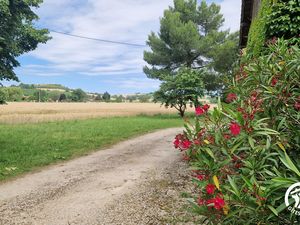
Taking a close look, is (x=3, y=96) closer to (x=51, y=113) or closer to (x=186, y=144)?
(x=186, y=144)

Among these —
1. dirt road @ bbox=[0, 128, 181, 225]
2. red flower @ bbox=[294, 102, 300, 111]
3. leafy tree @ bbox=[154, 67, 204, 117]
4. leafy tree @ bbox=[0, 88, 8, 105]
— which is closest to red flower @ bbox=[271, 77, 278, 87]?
red flower @ bbox=[294, 102, 300, 111]

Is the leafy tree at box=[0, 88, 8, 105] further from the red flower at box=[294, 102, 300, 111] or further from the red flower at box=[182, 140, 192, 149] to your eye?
the red flower at box=[294, 102, 300, 111]

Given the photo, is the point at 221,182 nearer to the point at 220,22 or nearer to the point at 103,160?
the point at 103,160

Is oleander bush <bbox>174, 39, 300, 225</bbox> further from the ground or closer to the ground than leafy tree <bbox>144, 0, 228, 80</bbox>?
closer to the ground

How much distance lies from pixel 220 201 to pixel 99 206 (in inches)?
143

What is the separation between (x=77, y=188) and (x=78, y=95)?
8859 cm

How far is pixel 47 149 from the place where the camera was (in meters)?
11.0

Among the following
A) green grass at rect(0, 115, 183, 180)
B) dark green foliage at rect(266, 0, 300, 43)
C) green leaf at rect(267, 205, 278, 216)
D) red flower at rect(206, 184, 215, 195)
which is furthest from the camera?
green grass at rect(0, 115, 183, 180)

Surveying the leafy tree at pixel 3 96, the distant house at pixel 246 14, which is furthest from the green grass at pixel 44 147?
the distant house at pixel 246 14

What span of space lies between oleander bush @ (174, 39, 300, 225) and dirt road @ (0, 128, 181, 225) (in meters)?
2.78

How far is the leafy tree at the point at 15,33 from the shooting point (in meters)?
9.87

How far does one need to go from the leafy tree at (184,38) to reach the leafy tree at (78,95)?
58035mm

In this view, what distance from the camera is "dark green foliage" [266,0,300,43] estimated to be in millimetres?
6594

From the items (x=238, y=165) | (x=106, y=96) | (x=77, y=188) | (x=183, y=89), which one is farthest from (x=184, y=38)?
(x=106, y=96)
